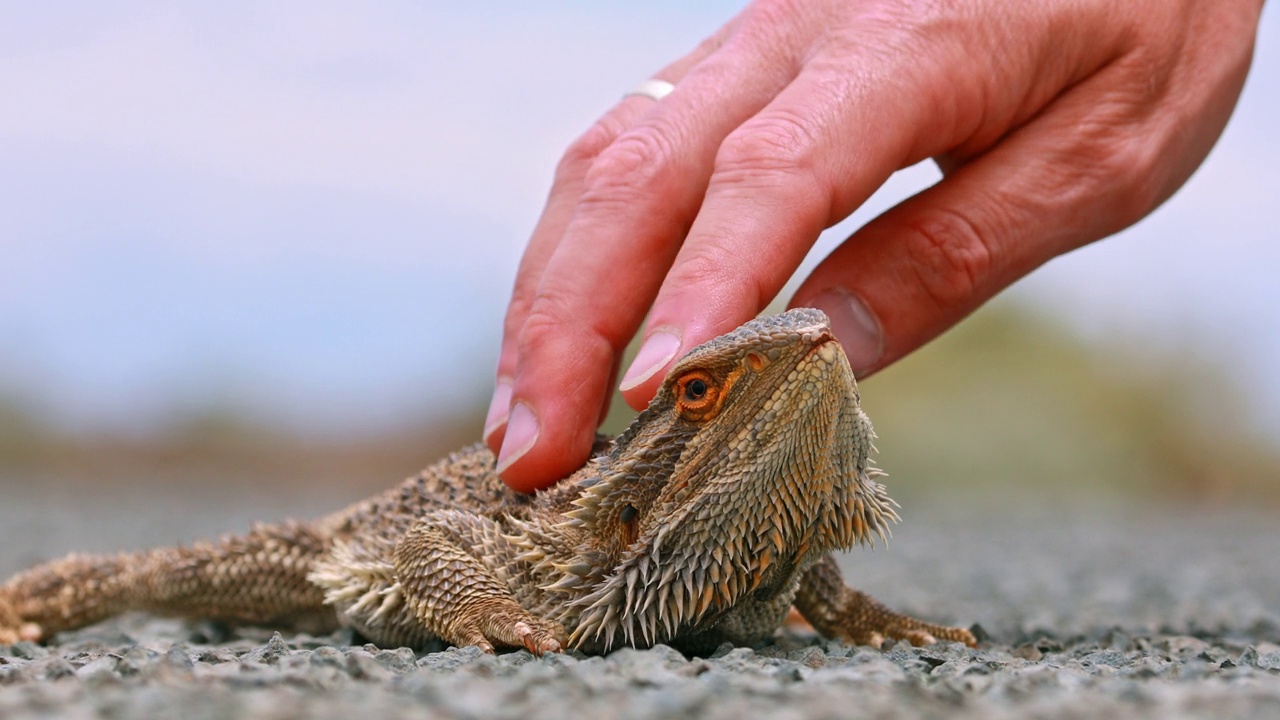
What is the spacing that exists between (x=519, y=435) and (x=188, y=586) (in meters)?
2.69

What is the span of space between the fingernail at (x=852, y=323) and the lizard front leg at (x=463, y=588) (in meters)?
1.88

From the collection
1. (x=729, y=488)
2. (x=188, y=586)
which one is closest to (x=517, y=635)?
(x=729, y=488)

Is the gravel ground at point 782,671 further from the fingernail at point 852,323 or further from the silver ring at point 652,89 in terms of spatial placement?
the silver ring at point 652,89

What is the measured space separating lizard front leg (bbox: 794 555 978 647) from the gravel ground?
0.55 ft

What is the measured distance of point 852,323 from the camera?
5.54 meters

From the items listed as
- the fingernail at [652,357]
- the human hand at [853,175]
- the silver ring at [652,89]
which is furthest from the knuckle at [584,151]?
the fingernail at [652,357]

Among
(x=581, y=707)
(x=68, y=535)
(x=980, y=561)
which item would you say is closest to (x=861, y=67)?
(x=581, y=707)

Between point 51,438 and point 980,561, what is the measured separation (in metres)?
24.0

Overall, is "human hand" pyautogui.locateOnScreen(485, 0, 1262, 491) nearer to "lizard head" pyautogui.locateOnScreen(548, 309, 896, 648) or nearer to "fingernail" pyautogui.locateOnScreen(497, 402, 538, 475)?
"fingernail" pyautogui.locateOnScreen(497, 402, 538, 475)

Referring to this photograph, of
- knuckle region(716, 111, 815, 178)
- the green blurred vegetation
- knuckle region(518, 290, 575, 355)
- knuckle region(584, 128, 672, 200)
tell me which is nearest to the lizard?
knuckle region(518, 290, 575, 355)

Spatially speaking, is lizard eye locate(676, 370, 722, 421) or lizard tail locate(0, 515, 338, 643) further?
lizard tail locate(0, 515, 338, 643)

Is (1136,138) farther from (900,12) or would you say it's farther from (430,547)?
(430,547)

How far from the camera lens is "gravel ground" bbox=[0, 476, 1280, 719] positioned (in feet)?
9.08

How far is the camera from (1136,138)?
5.80 m
